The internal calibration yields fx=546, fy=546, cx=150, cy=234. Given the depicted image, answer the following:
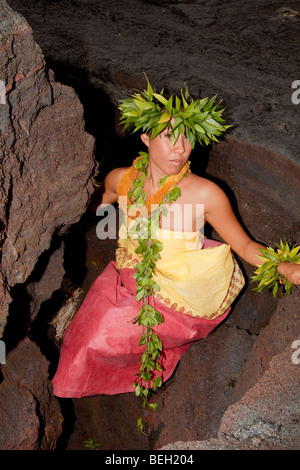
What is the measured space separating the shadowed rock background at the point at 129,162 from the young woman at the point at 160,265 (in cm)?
26

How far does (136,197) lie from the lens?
268 cm

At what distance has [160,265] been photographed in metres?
2.65

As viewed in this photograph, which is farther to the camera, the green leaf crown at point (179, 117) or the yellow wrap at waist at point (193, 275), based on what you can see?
the yellow wrap at waist at point (193, 275)

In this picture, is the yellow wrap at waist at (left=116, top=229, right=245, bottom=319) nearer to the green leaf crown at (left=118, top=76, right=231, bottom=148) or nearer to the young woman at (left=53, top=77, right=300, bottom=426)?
the young woman at (left=53, top=77, right=300, bottom=426)

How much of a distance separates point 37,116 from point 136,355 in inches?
52.5

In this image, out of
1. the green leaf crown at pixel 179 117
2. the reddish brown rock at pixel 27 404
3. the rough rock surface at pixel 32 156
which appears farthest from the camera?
the reddish brown rock at pixel 27 404

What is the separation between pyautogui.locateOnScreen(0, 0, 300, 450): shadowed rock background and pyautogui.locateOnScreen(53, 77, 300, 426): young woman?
0.26m

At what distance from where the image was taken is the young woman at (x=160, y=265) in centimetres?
247

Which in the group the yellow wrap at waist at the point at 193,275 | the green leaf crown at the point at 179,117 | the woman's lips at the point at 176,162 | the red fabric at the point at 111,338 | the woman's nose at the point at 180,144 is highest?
the green leaf crown at the point at 179,117

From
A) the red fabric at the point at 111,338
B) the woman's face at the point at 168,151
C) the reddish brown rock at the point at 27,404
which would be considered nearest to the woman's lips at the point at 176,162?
the woman's face at the point at 168,151

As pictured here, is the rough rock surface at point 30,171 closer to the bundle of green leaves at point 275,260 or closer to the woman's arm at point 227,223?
the woman's arm at point 227,223

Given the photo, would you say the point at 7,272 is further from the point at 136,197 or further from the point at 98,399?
the point at 98,399

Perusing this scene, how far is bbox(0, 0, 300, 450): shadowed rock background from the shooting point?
6.98 feet

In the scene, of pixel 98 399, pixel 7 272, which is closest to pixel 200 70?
pixel 7 272
